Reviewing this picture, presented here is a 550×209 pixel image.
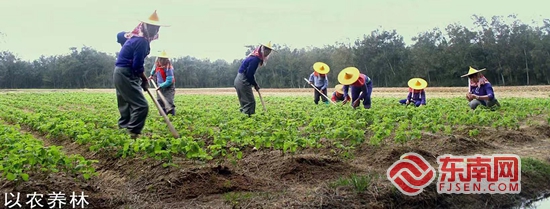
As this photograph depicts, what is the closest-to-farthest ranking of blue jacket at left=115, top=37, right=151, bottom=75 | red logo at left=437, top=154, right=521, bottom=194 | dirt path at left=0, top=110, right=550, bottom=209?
dirt path at left=0, top=110, right=550, bottom=209, red logo at left=437, top=154, right=521, bottom=194, blue jacket at left=115, top=37, right=151, bottom=75

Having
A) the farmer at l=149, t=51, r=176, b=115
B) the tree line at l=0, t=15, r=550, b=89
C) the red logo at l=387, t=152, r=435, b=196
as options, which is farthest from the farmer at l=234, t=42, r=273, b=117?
the tree line at l=0, t=15, r=550, b=89

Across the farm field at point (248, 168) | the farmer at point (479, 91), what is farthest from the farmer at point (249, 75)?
the farmer at point (479, 91)

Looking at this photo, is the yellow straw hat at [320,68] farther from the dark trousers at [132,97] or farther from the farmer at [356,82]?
the dark trousers at [132,97]

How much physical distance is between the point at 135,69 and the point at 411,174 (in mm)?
3860

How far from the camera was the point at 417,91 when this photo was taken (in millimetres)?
13805

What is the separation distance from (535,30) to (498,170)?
4277cm

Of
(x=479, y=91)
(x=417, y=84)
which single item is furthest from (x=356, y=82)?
(x=479, y=91)

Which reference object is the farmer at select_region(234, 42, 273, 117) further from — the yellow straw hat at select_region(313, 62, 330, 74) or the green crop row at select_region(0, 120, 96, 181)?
the yellow straw hat at select_region(313, 62, 330, 74)

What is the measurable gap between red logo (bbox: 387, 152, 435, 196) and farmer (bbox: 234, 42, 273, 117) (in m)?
4.48

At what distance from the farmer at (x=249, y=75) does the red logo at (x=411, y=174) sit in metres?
4.48

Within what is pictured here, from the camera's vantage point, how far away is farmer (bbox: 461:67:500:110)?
436 inches

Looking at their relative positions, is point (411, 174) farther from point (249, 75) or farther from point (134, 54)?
point (249, 75)

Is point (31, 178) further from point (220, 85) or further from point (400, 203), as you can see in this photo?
point (220, 85)

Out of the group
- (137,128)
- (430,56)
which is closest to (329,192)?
(137,128)
